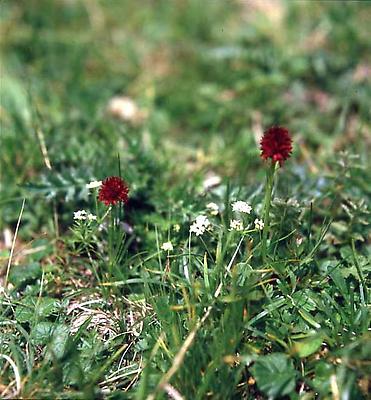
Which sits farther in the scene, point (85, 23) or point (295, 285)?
point (85, 23)

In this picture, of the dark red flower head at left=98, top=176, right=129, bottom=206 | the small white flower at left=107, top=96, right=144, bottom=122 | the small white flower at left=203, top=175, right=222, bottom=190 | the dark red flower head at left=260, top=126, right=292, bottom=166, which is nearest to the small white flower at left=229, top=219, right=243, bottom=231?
the dark red flower head at left=260, top=126, right=292, bottom=166

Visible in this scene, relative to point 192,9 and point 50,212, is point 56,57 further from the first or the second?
point 50,212

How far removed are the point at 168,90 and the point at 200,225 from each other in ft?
6.23

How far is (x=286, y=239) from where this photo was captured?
248cm

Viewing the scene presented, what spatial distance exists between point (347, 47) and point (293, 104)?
566mm

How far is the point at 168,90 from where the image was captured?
4.10 metres

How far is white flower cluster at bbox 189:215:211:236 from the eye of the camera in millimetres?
2377

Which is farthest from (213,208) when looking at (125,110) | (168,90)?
(168,90)

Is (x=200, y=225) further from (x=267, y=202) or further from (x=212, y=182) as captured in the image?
(x=212, y=182)

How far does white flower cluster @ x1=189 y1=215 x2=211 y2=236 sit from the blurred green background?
0.44 meters

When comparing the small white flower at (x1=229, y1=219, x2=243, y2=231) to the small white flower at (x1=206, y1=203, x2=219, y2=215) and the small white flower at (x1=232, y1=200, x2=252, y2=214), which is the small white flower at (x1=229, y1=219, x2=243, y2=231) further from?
the small white flower at (x1=206, y1=203, x2=219, y2=215)

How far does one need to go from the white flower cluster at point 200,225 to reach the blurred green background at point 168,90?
44cm

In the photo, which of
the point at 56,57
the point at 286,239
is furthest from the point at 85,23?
the point at 286,239

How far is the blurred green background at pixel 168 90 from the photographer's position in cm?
309
